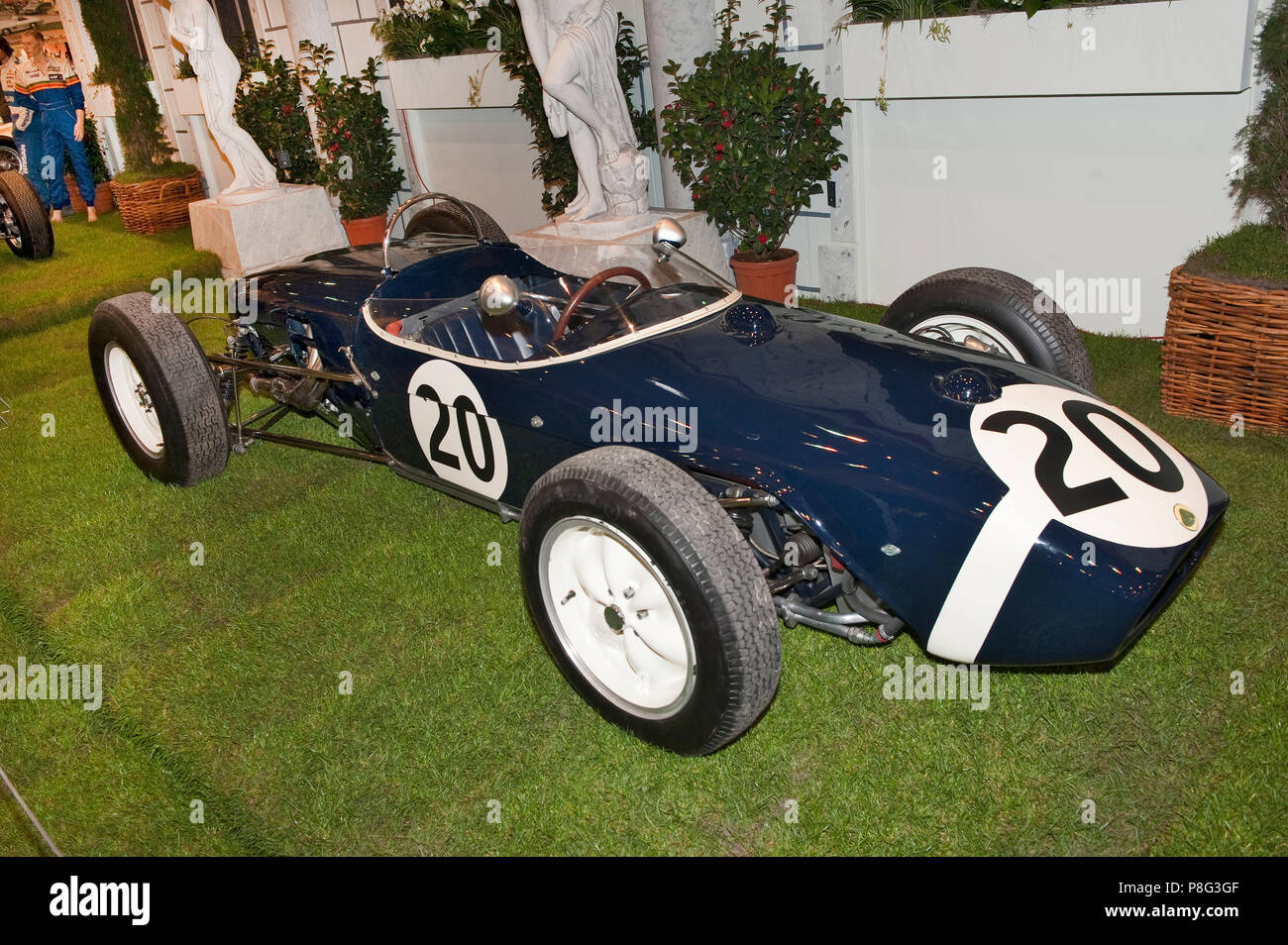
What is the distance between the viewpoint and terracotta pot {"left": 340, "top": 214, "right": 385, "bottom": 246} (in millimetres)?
9289

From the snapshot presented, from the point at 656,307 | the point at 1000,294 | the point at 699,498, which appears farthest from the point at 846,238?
the point at 699,498

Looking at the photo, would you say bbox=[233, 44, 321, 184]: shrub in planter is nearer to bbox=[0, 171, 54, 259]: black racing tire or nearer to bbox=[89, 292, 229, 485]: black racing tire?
bbox=[0, 171, 54, 259]: black racing tire

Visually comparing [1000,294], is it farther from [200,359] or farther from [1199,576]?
[200,359]

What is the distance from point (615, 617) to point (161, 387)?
2.58m

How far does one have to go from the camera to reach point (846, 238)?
6.38 metres

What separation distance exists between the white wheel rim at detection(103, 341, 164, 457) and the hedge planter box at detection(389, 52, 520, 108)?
14.0ft

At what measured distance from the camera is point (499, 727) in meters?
3.04

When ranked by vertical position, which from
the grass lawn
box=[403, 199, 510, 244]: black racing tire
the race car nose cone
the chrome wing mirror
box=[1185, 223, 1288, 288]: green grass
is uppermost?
the chrome wing mirror

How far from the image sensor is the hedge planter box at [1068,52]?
14.4ft

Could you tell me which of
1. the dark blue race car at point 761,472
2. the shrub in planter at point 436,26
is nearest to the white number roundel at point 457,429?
the dark blue race car at point 761,472

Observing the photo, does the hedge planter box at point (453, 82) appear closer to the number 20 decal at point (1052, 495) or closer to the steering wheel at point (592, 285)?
the steering wheel at point (592, 285)

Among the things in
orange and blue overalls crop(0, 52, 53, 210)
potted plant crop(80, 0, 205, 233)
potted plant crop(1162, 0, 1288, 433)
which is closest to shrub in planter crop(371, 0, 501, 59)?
potted plant crop(80, 0, 205, 233)
